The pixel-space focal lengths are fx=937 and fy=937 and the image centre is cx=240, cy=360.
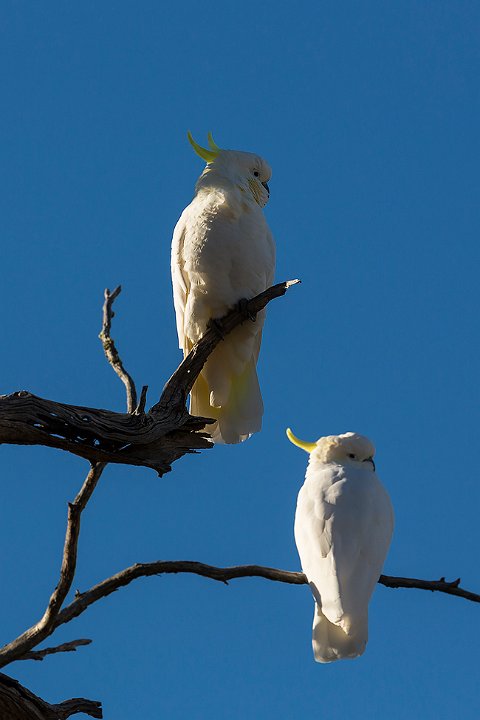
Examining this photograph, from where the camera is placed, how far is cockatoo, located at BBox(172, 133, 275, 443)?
436 cm

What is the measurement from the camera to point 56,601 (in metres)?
3.38

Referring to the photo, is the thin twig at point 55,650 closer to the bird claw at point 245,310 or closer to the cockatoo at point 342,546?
the cockatoo at point 342,546

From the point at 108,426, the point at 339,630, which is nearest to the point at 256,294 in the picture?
the point at 108,426

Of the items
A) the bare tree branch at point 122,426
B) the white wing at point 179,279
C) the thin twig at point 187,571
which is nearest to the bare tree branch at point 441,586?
the thin twig at point 187,571

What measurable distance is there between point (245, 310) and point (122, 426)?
113cm

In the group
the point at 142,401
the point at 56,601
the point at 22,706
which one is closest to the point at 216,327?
the point at 142,401

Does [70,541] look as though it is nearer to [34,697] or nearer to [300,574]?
[34,697]

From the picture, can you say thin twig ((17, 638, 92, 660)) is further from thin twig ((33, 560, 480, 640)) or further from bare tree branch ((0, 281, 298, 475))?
bare tree branch ((0, 281, 298, 475))

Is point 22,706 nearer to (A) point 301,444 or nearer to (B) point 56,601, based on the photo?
(B) point 56,601

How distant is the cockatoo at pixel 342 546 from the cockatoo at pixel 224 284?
19.8 inches

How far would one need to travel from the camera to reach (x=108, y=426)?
3.39 metres

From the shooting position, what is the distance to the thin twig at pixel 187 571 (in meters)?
3.40

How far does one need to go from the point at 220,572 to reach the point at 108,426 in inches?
26.3

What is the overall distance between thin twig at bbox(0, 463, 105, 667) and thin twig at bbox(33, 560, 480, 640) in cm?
5
